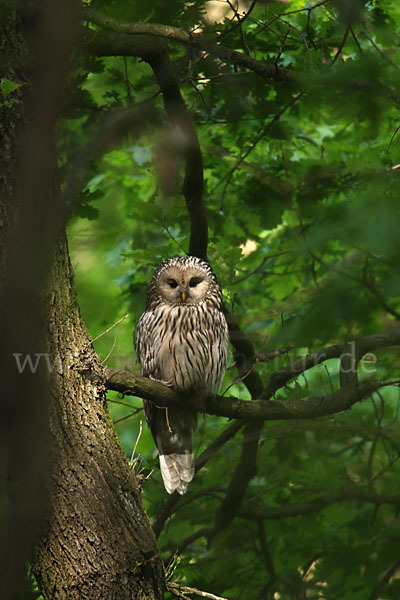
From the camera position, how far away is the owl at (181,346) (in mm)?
4293

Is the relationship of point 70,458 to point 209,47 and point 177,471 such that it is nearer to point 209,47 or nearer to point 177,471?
point 177,471

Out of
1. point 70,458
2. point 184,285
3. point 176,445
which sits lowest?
point 176,445

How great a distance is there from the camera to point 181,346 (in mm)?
4391

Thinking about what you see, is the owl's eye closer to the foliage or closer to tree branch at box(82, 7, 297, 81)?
the foliage

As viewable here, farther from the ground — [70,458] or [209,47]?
[209,47]

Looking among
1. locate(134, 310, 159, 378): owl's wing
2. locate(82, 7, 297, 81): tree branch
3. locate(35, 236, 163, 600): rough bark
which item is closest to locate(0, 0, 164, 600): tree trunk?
locate(35, 236, 163, 600): rough bark

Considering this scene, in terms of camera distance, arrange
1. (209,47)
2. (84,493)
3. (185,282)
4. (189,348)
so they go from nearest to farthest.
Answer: (84,493)
(209,47)
(189,348)
(185,282)

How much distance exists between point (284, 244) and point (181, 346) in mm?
1018

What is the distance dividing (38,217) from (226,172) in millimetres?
4324

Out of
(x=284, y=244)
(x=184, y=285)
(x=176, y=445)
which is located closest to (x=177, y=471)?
(x=176, y=445)

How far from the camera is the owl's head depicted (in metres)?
4.47

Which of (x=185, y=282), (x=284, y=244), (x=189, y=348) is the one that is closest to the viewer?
(x=189, y=348)

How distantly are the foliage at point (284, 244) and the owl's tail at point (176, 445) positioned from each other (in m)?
0.11

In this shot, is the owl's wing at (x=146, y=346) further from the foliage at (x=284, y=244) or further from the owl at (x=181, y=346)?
the foliage at (x=284, y=244)
